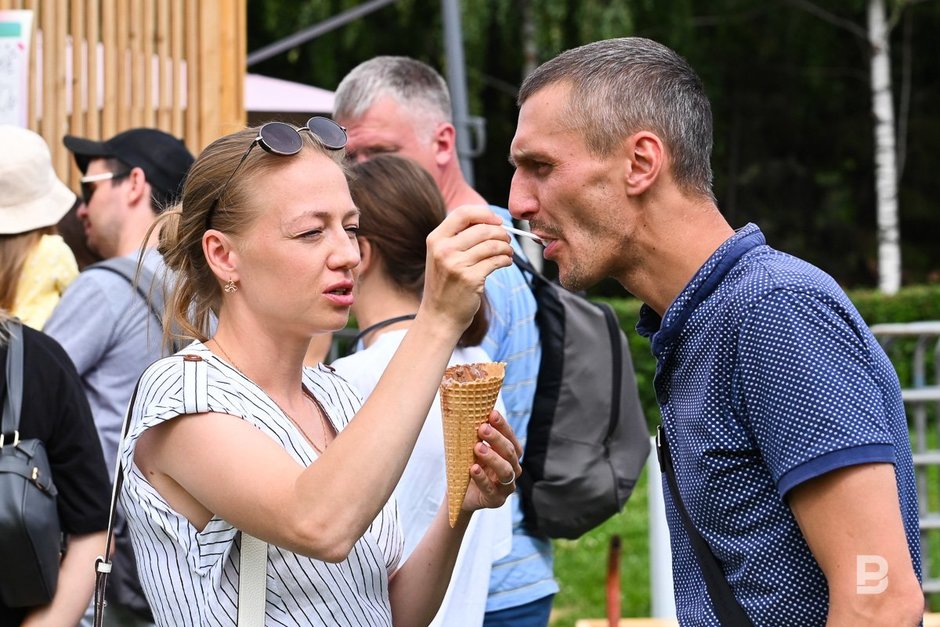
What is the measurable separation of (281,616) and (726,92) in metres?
20.4

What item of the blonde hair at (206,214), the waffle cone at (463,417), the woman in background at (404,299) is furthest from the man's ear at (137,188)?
the waffle cone at (463,417)

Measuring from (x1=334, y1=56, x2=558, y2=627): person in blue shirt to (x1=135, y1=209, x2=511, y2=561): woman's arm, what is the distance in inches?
36.6

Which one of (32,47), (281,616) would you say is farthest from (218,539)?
(32,47)

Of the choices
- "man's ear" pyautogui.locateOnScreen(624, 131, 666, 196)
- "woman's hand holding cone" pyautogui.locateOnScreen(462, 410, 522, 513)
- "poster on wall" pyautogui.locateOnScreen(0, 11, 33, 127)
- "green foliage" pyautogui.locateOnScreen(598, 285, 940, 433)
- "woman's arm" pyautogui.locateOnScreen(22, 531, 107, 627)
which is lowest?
"green foliage" pyautogui.locateOnScreen(598, 285, 940, 433)

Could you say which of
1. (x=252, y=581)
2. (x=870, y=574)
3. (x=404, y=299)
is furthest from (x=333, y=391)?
(x=870, y=574)

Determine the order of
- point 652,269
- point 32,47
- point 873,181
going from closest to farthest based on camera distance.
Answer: point 652,269 → point 32,47 → point 873,181

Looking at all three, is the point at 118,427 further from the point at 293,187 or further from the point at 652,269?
the point at 652,269

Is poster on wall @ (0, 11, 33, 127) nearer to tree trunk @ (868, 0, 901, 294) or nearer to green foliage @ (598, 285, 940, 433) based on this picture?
green foliage @ (598, 285, 940, 433)

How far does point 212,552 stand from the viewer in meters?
2.06

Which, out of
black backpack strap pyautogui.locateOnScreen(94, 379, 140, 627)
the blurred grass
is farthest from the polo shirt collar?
the blurred grass

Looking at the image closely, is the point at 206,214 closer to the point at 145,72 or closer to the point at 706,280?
the point at 706,280

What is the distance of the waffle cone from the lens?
228 centimetres

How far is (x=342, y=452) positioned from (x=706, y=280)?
0.64m

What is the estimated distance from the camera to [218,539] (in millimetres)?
→ 2057
